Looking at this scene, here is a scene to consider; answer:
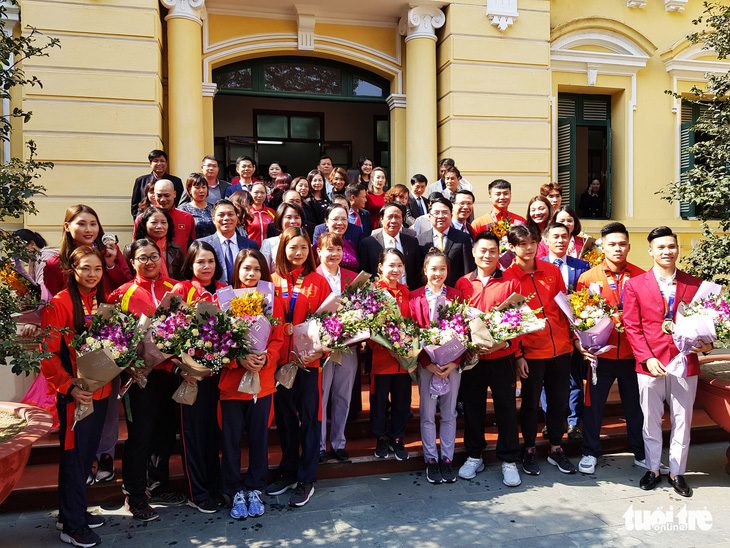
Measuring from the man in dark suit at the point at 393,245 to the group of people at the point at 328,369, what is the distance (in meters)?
0.01

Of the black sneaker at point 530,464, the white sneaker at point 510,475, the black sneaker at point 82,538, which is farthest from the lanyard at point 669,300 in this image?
the black sneaker at point 82,538

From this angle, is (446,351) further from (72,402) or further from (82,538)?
(82,538)

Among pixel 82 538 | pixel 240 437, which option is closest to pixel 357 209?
pixel 240 437

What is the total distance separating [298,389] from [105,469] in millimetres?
1657

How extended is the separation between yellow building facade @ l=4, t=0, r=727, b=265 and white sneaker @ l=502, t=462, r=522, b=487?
5036 mm

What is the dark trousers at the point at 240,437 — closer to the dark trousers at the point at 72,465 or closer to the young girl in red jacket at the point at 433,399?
the dark trousers at the point at 72,465

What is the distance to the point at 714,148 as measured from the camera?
5812 mm

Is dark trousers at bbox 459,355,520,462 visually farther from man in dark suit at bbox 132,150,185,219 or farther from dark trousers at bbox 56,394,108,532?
man in dark suit at bbox 132,150,185,219

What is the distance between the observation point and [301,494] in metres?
4.19

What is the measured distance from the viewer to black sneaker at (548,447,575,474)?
15.5ft

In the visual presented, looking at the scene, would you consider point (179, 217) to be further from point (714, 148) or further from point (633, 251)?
point (633, 251)

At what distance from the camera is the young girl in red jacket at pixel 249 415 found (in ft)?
13.2

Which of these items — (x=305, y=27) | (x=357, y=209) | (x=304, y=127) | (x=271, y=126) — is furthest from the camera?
(x=304, y=127)

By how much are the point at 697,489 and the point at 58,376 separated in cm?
A: 494
